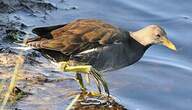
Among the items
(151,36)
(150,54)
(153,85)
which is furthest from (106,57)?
(150,54)

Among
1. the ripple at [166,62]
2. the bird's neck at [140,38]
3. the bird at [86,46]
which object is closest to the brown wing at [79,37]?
the bird at [86,46]

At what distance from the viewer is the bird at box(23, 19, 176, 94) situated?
23.3ft

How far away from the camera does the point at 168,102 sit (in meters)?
7.85

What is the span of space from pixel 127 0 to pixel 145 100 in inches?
126

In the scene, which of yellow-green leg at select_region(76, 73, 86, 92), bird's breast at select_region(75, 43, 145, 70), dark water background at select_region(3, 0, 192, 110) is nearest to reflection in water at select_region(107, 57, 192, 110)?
dark water background at select_region(3, 0, 192, 110)

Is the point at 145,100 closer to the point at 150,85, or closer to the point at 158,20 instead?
the point at 150,85

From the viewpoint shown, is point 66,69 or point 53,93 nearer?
point 66,69

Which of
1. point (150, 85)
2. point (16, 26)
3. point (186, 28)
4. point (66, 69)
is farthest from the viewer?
point (186, 28)

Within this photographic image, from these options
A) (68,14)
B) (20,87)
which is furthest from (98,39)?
(68,14)

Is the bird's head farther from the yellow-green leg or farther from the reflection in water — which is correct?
the yellow-green leg

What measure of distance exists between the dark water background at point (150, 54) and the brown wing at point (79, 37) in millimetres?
803

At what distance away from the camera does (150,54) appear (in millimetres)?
9227

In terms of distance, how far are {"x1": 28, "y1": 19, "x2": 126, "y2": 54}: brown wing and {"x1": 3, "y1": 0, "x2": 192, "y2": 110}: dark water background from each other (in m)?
0.80

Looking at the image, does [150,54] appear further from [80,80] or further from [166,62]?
[80,80]
